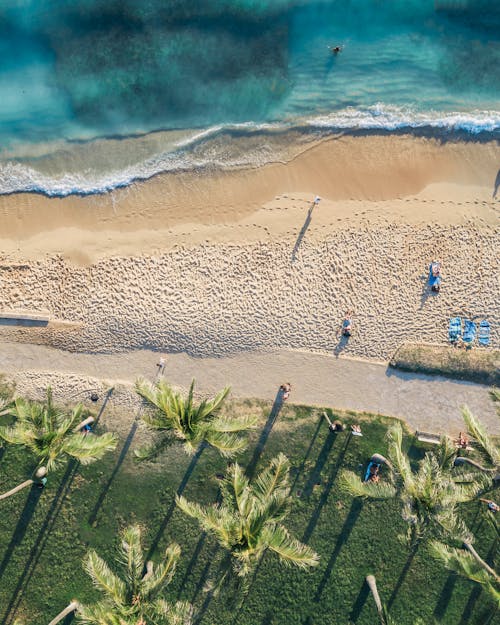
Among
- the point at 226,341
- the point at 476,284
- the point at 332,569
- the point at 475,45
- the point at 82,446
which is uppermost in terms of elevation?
the point at 475,45

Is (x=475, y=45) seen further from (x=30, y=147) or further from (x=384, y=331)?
(x=30, y=147)

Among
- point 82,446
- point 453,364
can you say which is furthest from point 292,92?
point 82,446

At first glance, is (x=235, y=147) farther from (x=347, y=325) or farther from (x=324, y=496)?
(x=324, y=496)

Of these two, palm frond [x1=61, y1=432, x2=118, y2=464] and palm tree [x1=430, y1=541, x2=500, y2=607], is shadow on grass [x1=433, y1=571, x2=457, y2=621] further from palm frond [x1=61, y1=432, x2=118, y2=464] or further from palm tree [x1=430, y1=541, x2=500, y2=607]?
palm frond [x1=61, y1=432, x2=118, y2=464]

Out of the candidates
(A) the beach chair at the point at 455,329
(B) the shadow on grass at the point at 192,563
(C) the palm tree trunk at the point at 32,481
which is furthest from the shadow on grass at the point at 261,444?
(C) the palm tree trunk at the point at 32,481

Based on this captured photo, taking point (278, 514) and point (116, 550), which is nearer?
point (278, 514)

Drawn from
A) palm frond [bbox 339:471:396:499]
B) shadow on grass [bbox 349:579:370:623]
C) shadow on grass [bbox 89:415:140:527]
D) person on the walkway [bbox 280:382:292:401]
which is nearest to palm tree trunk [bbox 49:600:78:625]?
shadow on grass [bbox 89:415:140:527]

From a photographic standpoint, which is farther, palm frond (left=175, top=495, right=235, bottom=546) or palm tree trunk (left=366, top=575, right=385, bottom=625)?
palm tree trunk (left=366, top=575, right=385, bottom=625)
